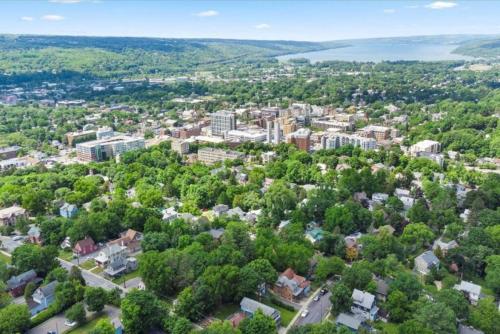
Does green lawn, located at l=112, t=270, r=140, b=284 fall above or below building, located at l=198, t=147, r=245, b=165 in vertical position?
below

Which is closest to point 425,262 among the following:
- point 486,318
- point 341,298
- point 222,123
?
point 486,318

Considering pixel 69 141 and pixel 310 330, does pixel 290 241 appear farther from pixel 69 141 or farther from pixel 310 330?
pixel 69 141

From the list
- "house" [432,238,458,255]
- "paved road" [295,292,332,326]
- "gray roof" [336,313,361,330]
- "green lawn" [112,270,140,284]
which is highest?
"house" [432,238,458,255]

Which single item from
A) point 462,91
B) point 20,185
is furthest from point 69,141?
point 462,91

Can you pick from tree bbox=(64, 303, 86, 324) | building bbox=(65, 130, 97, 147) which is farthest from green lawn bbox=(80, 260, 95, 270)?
building bbox=(65, 130, 97, 147)

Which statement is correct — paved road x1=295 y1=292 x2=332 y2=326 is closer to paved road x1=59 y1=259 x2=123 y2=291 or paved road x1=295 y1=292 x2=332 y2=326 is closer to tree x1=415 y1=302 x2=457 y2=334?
tree x1=415 y1=302 x2=457 y2=334

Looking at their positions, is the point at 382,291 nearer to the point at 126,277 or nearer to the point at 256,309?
the point at 256,309
